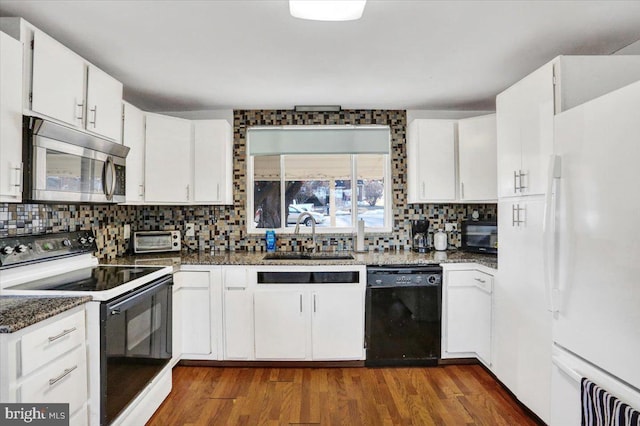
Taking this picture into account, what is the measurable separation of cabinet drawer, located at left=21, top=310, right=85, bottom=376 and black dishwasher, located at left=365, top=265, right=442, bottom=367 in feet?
6.15

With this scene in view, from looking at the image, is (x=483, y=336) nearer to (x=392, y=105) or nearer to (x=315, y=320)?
(x=315, y=320)

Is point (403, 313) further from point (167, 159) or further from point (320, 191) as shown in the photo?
point (167, 159)

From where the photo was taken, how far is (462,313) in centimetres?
266

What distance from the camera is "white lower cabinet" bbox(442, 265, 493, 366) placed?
2652 mm

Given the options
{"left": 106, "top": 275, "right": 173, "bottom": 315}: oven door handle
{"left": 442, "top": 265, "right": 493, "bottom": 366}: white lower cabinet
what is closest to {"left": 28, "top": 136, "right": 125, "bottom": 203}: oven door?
{"left": 106, "top": 275, "right": 173, "bottom": 315}: oven door handle

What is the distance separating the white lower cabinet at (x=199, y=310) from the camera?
104 inches

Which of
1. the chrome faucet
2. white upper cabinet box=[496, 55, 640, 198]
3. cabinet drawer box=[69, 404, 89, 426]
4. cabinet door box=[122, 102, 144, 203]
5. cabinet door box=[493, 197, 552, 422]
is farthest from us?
Answer: the chrome faucet

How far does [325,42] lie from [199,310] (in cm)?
217

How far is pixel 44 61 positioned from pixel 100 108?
421mm

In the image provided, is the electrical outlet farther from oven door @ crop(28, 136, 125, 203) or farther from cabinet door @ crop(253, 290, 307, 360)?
oven door @ crop(28, 136, 125, 203)

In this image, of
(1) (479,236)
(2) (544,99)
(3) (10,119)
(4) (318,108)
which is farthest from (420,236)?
(3) (10,119)

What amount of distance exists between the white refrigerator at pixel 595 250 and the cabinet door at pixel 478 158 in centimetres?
127

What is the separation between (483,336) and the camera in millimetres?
2605

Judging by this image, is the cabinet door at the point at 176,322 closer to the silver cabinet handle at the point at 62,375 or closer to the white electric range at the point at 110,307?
the white electric range at the point at 110,307
